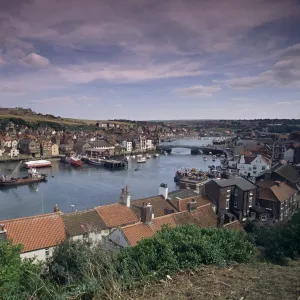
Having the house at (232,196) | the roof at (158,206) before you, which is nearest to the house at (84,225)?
the roof at (158,206)

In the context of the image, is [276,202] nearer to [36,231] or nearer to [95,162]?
[36,231]

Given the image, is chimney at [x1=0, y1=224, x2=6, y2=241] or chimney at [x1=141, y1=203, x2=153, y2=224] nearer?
chimney at [x1=0, y1=224, x2=6, y2=241]

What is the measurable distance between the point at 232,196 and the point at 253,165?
69.5ft

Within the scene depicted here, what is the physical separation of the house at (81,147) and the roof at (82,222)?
51282 mm

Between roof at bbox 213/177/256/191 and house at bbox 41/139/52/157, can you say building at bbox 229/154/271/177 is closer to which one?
roof at bbox 213/177/256/191

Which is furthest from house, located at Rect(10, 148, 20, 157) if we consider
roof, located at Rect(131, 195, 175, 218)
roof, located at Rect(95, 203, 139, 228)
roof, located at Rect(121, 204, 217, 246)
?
roof, located at Rect(121, 204, 217, 246)

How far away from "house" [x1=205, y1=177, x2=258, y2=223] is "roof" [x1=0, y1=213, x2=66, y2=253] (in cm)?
949

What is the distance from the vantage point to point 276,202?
1923 centimetres

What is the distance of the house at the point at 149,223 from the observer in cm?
1002

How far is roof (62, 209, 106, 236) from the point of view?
1107cm

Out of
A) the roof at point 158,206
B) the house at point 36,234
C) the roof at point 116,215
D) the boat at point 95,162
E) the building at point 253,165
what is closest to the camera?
the house at point 36,234

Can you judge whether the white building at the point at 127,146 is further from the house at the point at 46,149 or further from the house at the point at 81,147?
Answer: the house at the point at 46,149

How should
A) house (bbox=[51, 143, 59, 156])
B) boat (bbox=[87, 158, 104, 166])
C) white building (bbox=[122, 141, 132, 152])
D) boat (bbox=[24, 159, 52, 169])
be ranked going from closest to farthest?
boat (bbox=[24, 159, 52, 169])
boat (bbox=[87, 158, 104, 166])
house (bbox=[51, 143, 59, 156])
white building (bbox=[122, 141, 132, 152])

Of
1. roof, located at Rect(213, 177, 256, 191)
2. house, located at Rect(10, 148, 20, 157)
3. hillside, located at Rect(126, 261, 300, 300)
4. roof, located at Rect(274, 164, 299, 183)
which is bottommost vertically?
house, located at Rect(10, 148, 20, 157)
